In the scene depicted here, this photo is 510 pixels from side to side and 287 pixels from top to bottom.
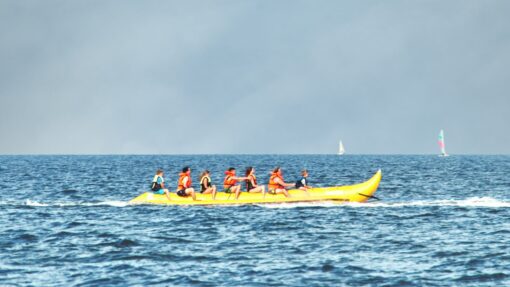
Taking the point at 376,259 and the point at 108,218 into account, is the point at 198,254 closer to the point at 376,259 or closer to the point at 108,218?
the point at 376,259

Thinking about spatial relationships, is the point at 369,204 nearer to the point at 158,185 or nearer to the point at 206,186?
the point at 206,186

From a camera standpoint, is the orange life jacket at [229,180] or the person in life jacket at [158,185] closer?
the orange life jacket at [229,180]

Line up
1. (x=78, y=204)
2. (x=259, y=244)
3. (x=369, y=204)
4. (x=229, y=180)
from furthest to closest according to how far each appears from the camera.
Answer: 1. (x=78, y=204)
2. (x=369, y=204)
3. (x=229, y=180)
4. (x=259, y=244)

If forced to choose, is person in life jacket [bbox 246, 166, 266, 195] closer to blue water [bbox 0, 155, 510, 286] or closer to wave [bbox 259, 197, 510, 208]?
wave [bbox 259, 197, 510, 208]

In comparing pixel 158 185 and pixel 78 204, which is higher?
pixel 158 185

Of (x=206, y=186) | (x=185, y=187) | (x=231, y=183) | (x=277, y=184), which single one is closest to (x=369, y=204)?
(x=277, y=184)

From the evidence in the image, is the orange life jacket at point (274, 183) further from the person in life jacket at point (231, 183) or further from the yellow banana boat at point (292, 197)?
the person in life jacket at point (231, 183)

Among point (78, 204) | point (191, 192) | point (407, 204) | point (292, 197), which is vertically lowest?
point (407, 204)

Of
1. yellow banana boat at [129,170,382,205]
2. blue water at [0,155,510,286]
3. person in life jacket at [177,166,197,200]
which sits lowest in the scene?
blue water at [0,155,510,286]

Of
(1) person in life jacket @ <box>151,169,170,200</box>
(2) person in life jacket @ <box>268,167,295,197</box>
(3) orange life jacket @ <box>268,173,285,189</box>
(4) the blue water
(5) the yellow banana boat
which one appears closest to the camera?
(4) the blue water

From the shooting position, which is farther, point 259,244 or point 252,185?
point 252,185

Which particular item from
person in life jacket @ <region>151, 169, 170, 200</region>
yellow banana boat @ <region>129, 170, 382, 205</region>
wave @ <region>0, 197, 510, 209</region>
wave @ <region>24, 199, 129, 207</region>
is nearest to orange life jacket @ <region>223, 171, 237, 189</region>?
yellow banana boat @ <region>129, 170, 382, 205</region>

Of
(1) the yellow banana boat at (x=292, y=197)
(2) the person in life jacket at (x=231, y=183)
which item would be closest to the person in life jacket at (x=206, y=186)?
(1) the yellow banana boat at (x=292, y=197)

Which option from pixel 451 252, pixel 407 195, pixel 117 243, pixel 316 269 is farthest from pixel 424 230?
pixel 407 195
